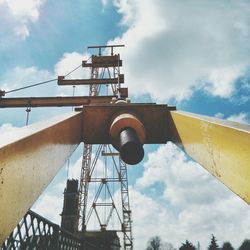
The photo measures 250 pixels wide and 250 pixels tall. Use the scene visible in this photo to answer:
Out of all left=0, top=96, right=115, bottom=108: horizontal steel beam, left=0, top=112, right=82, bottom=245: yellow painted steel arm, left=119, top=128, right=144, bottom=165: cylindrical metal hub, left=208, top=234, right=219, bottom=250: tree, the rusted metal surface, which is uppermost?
left=208, top=234, right=219, bottom=250: tree

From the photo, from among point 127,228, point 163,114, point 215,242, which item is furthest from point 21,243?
point 215,242

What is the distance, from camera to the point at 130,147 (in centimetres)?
230

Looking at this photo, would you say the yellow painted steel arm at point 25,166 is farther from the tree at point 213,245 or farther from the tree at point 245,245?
the tree at point 245,245

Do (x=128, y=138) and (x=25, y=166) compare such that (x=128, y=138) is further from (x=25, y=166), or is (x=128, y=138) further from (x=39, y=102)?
(x=39, y=102)

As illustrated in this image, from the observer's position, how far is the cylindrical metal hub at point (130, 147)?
2.28m

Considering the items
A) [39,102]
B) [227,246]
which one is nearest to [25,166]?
[39,102]

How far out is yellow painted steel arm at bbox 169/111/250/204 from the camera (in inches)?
59.8

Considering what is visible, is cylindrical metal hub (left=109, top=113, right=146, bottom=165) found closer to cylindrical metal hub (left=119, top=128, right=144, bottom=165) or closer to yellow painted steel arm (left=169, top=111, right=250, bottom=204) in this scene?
cylindrical metal hub (left=119, top=128, right=144, bottom=165)

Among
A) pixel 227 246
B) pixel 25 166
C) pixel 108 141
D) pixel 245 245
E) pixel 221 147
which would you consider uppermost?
pixel 245 245

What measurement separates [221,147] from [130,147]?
0.75 metres

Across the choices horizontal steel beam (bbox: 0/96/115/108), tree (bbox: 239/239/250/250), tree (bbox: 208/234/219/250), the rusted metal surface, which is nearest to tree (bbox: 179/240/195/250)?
tree (bbox: 208/234/219/250)

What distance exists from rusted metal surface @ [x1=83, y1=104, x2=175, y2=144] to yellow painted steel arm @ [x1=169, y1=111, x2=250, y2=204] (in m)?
0.43

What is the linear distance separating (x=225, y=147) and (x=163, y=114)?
4.29 feet

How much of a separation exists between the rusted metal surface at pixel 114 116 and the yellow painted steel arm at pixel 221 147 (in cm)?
43
